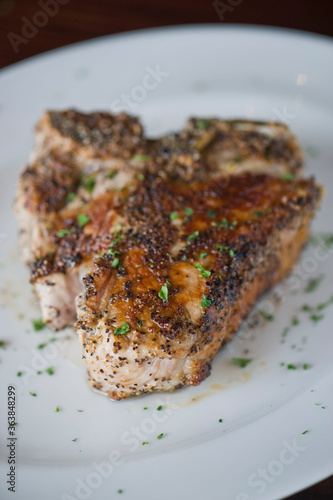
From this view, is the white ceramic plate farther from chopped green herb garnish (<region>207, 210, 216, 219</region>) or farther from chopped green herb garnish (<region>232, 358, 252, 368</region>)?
chopped green herb garnish (<region>207, 210, 216, 219</region>)

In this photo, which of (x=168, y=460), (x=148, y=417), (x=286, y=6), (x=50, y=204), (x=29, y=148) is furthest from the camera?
(x=286, y=6)

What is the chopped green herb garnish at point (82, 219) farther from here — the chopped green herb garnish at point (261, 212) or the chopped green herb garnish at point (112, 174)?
the chopped green herb garnish at point (261, 212)

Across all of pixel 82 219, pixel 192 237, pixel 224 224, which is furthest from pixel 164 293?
pixel 82 219

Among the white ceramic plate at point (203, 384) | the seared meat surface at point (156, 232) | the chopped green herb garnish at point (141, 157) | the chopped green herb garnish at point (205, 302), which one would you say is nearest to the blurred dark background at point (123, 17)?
the white ceramic plate at point (203, 384)

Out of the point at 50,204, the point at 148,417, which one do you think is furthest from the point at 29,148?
the point at 148,417

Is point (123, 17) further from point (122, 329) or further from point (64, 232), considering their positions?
point (122, 329)

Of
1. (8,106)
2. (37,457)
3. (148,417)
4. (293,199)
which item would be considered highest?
(293,199)

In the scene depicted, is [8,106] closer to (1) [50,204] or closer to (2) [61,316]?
(1) [50,204]
